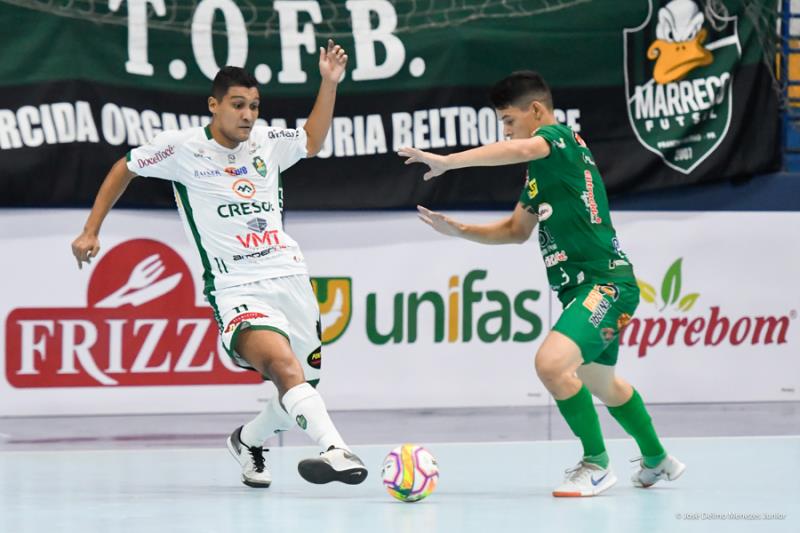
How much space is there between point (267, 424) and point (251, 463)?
0.65 ft

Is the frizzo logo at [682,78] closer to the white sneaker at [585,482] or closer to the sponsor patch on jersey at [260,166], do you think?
the sponsor patch on jersey at [260,166]

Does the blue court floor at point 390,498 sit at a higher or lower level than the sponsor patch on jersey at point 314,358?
lower

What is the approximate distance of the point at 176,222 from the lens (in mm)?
8867

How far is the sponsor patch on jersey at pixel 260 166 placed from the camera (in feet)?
20.1

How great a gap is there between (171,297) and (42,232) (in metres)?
0.94

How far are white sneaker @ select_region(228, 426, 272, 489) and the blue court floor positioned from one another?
0.06 meters

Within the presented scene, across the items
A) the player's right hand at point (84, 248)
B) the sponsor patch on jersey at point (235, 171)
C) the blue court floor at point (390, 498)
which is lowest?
the blue court floor at point (390, 498)

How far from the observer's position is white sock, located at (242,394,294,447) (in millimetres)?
6066

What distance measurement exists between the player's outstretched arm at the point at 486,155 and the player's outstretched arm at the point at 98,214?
4.82 feet

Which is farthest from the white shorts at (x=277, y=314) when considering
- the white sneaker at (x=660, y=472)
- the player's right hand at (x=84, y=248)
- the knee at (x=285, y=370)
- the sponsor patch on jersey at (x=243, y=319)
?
the white sneaker at (x=660, y=472)

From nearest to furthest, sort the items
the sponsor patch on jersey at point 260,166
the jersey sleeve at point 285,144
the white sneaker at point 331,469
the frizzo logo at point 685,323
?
the white sneaker at point 331,469 → the sponsor patch on jersey at point 260,166 → the jersey sleeve at point 285,144 → the frizzo logo at point 685,323

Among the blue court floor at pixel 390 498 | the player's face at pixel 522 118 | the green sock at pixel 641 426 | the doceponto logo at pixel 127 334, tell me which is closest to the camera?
the blue court floor at pixel 390 498

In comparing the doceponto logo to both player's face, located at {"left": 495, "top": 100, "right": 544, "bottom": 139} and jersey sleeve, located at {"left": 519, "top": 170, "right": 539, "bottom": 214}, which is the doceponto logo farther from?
player's face, located at {"left": 495, "top": 100, "right": 544, "bottom": 139}

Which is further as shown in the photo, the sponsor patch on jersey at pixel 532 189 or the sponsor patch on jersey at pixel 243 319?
the sponsor patch on jersey at pixel 532 189
